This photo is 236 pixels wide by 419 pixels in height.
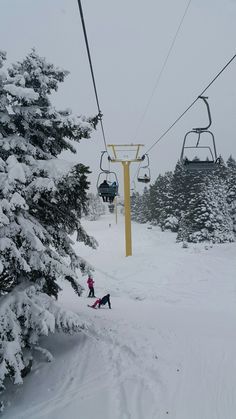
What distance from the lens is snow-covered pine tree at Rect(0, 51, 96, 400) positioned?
24.0ft

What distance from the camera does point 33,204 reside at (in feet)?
29.4

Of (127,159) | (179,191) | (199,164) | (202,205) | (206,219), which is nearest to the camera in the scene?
(199,164)

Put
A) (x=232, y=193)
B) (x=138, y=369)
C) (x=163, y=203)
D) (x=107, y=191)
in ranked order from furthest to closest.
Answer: (x=163, y=203) → (x=232, y=193) → (x=107, y=191) → (x=138, y=369)

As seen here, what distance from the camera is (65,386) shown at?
879 cm

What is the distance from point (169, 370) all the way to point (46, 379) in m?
3.02

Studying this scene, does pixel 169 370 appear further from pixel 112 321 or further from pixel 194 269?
pixel 194 269

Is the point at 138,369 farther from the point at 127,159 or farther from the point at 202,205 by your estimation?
the point at 202,205

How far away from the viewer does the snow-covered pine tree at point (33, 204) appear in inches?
288

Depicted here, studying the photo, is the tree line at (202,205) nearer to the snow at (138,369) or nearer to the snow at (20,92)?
the snow at (138,369)

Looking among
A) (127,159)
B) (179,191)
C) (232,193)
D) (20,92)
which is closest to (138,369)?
(20,92)

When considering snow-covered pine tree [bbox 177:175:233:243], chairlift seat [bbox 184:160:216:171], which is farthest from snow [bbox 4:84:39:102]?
snow-covered pine tree [bbox 177:175:233:243]

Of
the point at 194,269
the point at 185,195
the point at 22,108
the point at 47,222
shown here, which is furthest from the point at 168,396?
the point at 185,195

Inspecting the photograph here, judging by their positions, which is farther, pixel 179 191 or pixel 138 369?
pixel 179 191

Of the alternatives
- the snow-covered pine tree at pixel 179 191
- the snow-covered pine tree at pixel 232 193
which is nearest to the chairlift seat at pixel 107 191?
the snow-covered pine tree at pixel 179 191
